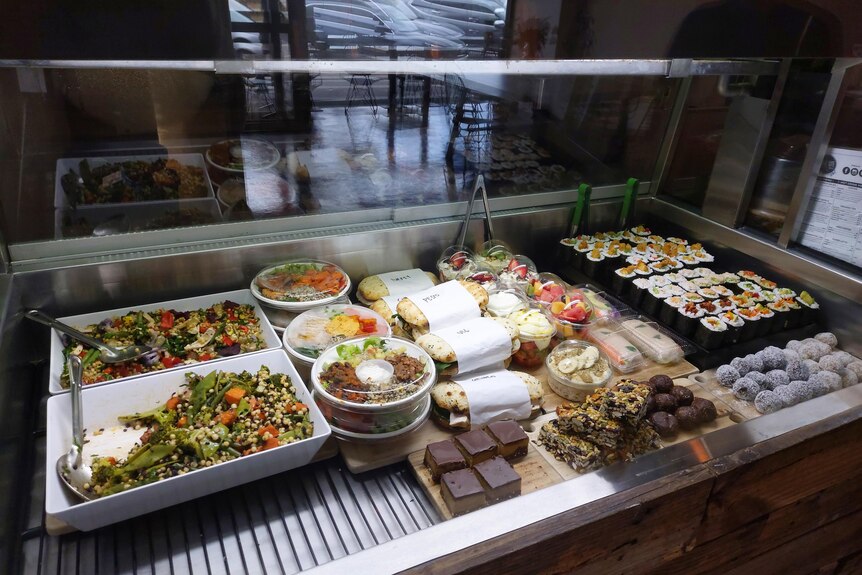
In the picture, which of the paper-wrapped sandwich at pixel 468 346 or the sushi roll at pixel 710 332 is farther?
the sushi roll at pixel 710 332

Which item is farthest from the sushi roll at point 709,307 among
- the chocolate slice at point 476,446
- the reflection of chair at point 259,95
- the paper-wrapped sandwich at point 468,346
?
the reflection of chair at point 259,95

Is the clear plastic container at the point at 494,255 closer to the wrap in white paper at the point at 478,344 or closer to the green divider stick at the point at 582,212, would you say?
the green divider stick at the point at 582,212

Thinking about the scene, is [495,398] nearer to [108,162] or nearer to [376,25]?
[376,25]

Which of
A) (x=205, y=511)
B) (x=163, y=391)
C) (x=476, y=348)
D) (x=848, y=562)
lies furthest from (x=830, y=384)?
(x=163, y=391)

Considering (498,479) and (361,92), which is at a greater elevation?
(361,92)

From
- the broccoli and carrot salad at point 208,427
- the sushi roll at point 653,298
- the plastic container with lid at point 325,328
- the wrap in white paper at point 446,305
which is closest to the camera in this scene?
the broccoli and carrot salad at point 208,427

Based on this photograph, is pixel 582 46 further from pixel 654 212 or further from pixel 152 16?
pixel 654 212

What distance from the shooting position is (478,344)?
1667 millimetres

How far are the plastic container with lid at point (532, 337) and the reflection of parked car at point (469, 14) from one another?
0.94 metres

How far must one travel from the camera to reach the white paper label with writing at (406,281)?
2.06 metres

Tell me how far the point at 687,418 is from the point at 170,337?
5.08 ft

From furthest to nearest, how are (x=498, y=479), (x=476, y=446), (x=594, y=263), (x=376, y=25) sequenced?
(x=594, y=263)
(x=476, y=446)
(x=498, y=479)
(x=376, y=25)

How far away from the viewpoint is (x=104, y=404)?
1.44 metres

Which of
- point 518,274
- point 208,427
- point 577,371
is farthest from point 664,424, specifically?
point 208,427
